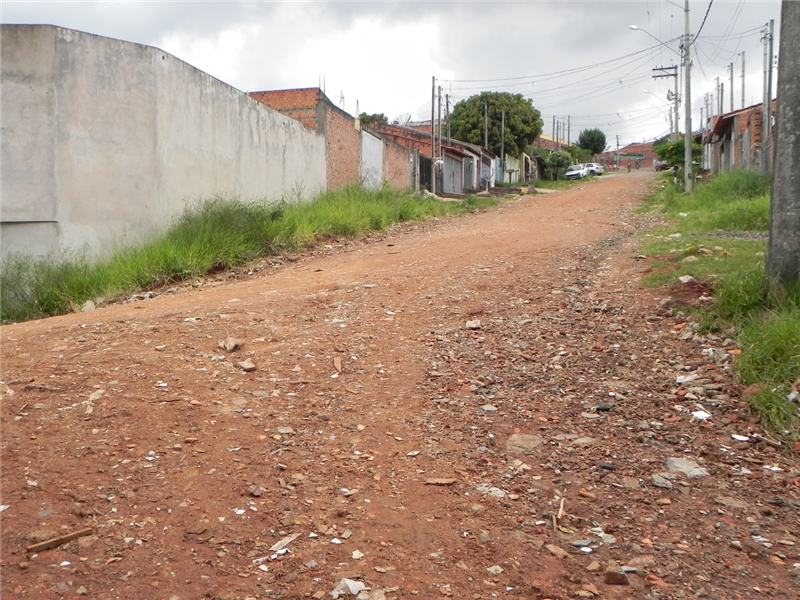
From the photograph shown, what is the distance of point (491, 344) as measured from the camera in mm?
5207

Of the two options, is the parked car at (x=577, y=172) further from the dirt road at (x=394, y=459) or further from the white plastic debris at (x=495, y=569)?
the white plastic debris at (x=495, y=569)

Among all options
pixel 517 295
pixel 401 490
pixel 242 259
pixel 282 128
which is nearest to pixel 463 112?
pixel 282 128

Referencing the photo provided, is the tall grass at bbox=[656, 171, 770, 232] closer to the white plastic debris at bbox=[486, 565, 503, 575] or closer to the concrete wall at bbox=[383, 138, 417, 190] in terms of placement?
the concrete wall at bbox=[383, 138, 417, 190]

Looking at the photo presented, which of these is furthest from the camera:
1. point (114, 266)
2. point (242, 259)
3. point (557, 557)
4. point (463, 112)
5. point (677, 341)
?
point (463, 112)

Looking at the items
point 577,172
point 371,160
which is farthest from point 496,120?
A: point 371,160

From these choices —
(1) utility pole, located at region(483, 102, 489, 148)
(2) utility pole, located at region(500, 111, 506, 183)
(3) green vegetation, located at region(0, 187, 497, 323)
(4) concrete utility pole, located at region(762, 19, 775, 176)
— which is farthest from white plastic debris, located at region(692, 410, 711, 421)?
(2) utility pole, located at region(500, 111, 506, 183)

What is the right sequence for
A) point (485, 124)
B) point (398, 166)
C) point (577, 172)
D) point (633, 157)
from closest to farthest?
point (398, 166), point (485, 124), point (577, 172), point (633, 157)

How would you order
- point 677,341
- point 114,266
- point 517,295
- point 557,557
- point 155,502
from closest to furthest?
1. point 557,557
2. point 155,502
3. point 677,341
4. point 517,295
5. point 114,266

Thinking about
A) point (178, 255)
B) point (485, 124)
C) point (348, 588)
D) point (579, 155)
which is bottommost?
point (348, 588)

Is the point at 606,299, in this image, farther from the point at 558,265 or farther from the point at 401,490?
the point at 401,490

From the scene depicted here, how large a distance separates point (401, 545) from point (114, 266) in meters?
7.78

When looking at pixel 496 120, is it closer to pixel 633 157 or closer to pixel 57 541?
pixel 633 157

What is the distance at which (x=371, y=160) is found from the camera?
834 inches

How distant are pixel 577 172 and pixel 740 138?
901 inches
